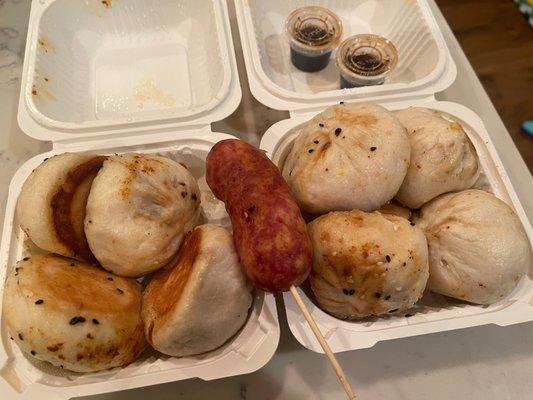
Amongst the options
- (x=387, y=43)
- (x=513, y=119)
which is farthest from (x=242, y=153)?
(x=513, y=119)

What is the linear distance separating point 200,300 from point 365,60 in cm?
140

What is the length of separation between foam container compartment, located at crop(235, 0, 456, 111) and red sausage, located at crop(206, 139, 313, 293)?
518 millimetres

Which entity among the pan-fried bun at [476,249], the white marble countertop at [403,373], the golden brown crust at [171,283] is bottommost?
the white marble countertop at [403,373]

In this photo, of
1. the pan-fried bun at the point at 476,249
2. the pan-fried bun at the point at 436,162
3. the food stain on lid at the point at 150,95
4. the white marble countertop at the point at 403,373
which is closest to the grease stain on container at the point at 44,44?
the food stain on lid at the point at 150,95

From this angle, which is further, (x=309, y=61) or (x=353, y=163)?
Answer: (x=309, y=61)

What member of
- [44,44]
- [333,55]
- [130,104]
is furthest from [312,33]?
[44,44]

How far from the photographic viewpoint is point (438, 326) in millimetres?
1315

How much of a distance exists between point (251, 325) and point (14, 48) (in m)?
1.91

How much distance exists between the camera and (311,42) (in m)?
2.03

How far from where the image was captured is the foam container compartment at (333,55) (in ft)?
5.63

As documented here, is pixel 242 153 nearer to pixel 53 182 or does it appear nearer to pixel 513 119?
pixel 53 182

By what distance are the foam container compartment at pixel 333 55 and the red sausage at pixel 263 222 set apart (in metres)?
0.52

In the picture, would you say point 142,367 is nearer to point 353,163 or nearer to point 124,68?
point 353,163

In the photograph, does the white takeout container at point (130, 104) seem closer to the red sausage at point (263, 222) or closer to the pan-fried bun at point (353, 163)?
the red sausage at point (263, 222)
